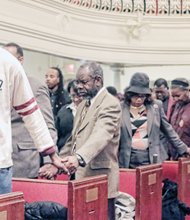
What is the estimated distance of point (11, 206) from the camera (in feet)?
7.53

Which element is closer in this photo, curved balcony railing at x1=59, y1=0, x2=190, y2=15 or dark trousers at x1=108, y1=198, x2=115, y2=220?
dark trousers at x1=108, y1=198, x2=115, y2=220

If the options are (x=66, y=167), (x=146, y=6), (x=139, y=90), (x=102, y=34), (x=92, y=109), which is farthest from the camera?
(x=146, y=6)

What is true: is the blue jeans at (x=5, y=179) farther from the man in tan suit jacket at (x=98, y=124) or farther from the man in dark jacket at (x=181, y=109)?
the man in dark jacket at (x=181, y=109)

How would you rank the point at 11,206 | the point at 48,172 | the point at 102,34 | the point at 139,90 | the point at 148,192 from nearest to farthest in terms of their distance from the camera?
the point at 11,206 → the point at 48,172 → the point at 148,192 → the point at 139,90 → the point at 102,34

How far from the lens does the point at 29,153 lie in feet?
12.0

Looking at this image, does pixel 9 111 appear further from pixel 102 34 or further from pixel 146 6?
pixel 146 6

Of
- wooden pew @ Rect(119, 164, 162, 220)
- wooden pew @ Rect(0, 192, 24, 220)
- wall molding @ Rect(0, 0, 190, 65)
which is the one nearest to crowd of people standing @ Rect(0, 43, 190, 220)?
wooden pew @ Rect(119, 164, 162, 220)

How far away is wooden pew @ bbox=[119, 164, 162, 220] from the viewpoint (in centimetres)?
349

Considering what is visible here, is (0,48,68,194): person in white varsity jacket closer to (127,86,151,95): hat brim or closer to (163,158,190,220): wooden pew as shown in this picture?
(163,158,190,220): wooden pew

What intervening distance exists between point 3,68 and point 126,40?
384 inches

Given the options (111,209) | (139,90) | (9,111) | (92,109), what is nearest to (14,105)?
(9,111)

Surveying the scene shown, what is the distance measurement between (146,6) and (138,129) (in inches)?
321

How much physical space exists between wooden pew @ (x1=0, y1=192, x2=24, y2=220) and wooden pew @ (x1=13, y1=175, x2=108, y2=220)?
444 mm

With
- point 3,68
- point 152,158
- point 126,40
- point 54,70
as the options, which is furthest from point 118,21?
point 3,68
